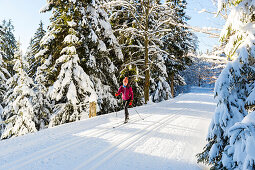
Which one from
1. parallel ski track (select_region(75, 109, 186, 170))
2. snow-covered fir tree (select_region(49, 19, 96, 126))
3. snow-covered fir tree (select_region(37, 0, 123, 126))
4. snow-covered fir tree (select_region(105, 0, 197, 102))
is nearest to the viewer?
parallel ski track (select_region(75, 109, 186, 170))

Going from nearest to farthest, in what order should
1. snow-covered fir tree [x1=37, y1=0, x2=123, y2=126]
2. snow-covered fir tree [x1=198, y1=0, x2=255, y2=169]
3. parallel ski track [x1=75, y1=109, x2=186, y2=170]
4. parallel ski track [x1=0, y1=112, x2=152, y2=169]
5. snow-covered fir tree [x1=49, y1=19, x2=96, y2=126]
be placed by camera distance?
snow-covered fir tree [x1=198, y1=0, x2=255, y2=169] → parallel ski track [x1=0, y1=112, x2=152, y2=169] → parallel ski track [x1=75, y1=109, x2=186, y2=170] → snow-covered fir tree [x1=49, y1=19, x2=96, y2=126] → snow-covered fir tree [x1=37, y1=0, x2=123, y2=126]

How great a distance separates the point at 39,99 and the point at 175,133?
33.7 feet

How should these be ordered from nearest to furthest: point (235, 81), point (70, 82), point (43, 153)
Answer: point (235, 81) → point (43, 153) → point (70, 82)

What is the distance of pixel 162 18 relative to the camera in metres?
14.5

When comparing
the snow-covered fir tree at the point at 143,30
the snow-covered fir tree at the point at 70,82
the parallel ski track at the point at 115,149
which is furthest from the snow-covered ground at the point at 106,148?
the snow-covered fir tree at the point at 143,30

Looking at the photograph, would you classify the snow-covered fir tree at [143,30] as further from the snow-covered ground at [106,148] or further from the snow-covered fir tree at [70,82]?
the snow-covered ground at [106,148]

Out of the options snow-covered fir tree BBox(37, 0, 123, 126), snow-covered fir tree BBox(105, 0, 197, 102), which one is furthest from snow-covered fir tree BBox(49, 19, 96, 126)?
snow-covered fir tree BBox(105, 0, 197, 102)

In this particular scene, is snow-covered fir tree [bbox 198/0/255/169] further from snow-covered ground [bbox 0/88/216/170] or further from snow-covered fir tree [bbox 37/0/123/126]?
snow-covered fir tree [bbox 37/0/123/126]

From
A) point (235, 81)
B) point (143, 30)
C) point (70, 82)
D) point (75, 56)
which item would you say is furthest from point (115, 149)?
point (143, 30)

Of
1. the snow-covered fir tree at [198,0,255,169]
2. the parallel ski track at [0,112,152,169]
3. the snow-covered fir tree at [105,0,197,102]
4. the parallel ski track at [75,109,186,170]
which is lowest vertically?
the parallel ski track at [75,109,186,170]

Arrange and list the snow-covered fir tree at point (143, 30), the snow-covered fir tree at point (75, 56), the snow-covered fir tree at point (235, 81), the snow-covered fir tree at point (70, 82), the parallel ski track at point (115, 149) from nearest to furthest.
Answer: the snow-covered fir tree at point (235, 81)
the parallel ski track at point (115, 149)
the snow-covered fir tree at point (70, 82)
the snow-covered fir tree at point (75, 56)
the snow-covered fir tree at point (143, 30)

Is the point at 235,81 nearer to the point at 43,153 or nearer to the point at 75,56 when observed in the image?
the point at 43,153

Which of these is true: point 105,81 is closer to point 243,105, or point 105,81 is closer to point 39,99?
point 39,99

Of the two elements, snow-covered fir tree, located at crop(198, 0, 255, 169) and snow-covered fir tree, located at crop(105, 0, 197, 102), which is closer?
snow-covered fir tree, located at crop(198, 0, 255, 169)
